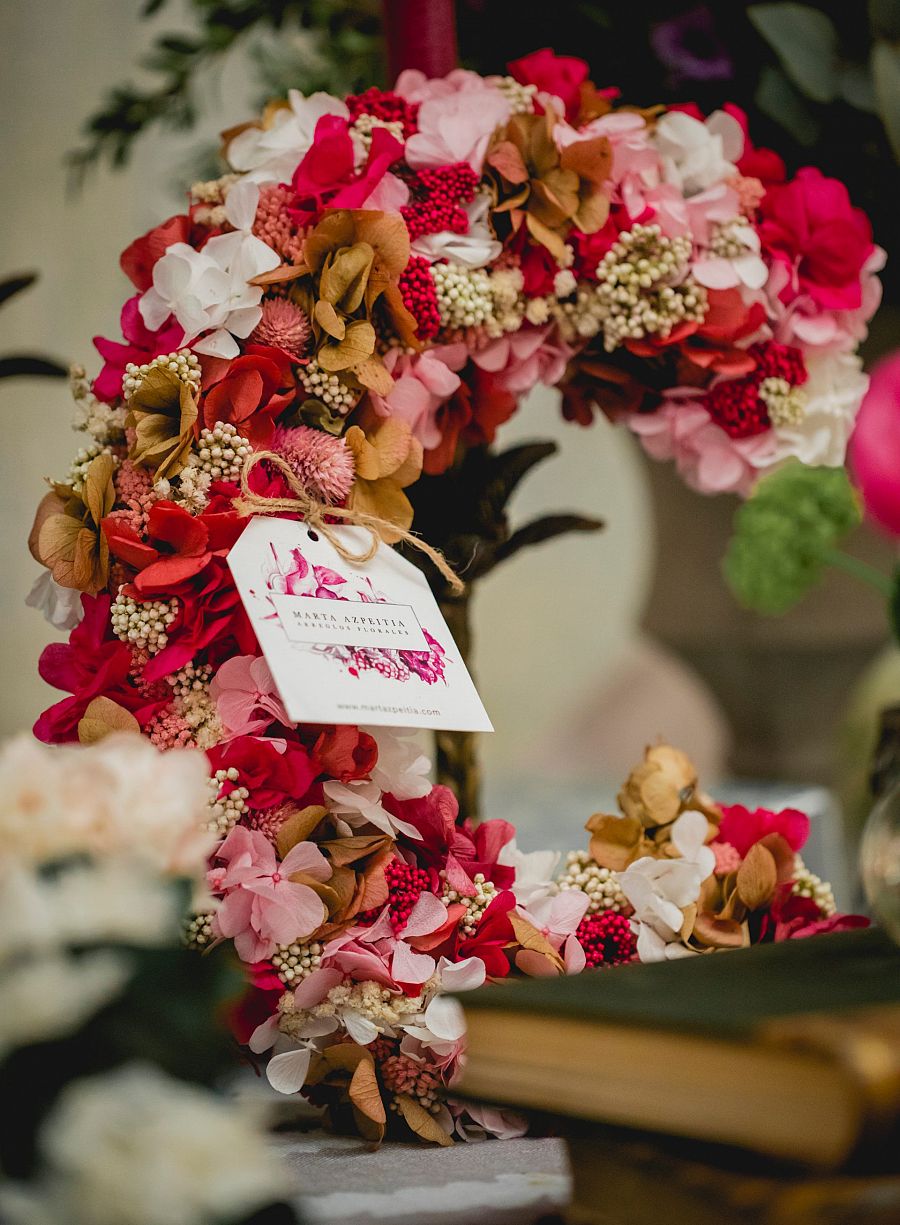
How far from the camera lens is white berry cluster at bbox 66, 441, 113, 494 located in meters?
0.52

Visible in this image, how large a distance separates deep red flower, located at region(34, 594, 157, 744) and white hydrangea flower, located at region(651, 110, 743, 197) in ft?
1.11

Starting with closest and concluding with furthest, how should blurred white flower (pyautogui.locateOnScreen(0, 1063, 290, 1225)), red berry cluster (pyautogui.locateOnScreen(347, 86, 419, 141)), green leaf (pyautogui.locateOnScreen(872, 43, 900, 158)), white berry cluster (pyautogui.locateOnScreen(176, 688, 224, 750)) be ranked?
blurred white flower (pyautogui.locateOnScreen(0, 1063, 290, 1225)) → white berry cluster (pyautogui.locateOnScreen(176, 688, 224, 750)) → red berry cluster (pyautogui.locateOnScreen(347, 86, 419, 141)) → green leaf (pyautogui.locateOnScreen(872, 43, 900, 158))

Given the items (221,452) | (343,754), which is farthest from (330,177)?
(343,754)

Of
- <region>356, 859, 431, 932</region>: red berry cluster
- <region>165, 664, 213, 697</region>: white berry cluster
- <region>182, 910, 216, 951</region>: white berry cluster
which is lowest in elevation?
<region>356, 859, 431, 932</region>: red berry cluster

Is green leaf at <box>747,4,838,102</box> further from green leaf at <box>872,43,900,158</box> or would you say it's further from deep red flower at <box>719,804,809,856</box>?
deep red flower at <box>719,804,809,856</box>

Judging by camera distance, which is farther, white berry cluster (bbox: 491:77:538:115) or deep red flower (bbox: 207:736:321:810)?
white berry cluster (bbox: 491:77:538:115)

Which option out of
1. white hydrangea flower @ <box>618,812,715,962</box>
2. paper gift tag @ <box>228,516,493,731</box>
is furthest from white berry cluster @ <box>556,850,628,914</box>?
paper gift tag @ <box>228,516,493,731</box>

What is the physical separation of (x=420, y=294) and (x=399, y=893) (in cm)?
25

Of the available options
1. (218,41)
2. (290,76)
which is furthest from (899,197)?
(290,76)

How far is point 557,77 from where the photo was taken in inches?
24.5

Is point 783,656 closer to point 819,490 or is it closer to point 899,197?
point 899,197

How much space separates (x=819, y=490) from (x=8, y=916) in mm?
272

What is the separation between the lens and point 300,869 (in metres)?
0.49

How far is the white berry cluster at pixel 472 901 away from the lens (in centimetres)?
52
